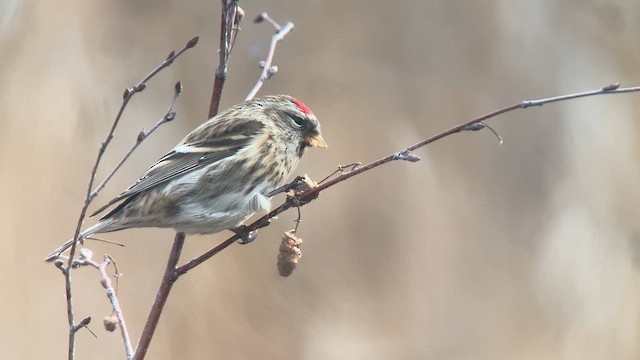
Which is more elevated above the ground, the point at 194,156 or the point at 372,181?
the point at 372,181

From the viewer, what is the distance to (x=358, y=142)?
232 centimetres

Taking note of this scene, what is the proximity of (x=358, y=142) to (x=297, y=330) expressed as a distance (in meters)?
0.69

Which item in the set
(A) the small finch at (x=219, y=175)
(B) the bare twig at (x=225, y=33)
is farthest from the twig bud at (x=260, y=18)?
(A) the small finch at (x=219, y=175)

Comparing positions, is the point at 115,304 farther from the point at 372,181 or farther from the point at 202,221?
the point at 372,181

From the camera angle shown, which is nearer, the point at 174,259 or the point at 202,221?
the point at 174,259

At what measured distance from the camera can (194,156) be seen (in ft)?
4.60

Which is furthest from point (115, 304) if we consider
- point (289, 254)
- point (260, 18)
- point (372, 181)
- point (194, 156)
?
point (372, 181)

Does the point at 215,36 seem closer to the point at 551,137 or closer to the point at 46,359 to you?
the point at 46,359

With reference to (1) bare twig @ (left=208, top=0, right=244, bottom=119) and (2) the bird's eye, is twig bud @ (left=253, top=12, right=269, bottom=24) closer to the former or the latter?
(1) bare twig @ (left=208, top=0, right=244, bottom=119)

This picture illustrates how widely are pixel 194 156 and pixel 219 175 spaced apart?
7 centimetres

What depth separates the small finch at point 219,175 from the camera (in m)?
1.32

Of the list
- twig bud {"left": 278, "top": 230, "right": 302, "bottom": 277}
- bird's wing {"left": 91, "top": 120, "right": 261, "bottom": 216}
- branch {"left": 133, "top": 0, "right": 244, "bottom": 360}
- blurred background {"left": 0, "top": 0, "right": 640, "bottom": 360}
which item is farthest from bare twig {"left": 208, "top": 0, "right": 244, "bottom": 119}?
blurred background {"left": 0, "top": 0, "right": 640, "bottom": 360}

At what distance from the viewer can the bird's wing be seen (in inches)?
53.5

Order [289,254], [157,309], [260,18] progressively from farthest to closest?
[260,18] → [289,254] → [157,309]
